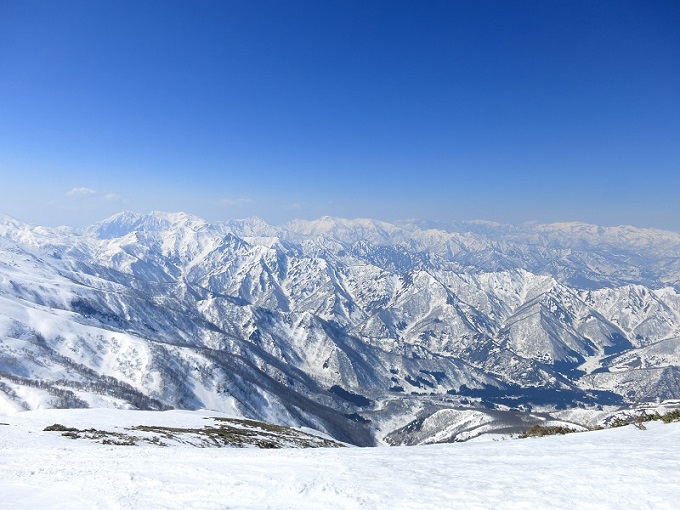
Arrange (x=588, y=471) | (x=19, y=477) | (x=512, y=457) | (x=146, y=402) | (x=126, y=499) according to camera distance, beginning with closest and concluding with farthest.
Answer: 1. (x=126, y=499)
2. (x=588, y=471)
3. (x=19, y=477)
4. (x=512, y=457)
5. (x=146, y=402)

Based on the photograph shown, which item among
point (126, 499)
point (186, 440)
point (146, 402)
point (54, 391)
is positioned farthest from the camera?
point (146, 402)

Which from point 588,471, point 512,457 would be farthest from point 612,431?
point 588,471

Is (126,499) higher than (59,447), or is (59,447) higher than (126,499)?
(126,499)

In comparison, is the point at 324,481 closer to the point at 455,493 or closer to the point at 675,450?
the point at 455,493

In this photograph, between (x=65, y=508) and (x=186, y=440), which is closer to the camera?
(x=65, y=508)

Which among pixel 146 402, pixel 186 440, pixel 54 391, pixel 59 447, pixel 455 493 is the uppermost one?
pixel 455 493

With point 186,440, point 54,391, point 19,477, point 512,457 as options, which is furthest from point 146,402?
point 512,457

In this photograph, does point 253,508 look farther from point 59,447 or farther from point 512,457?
point 59,447
